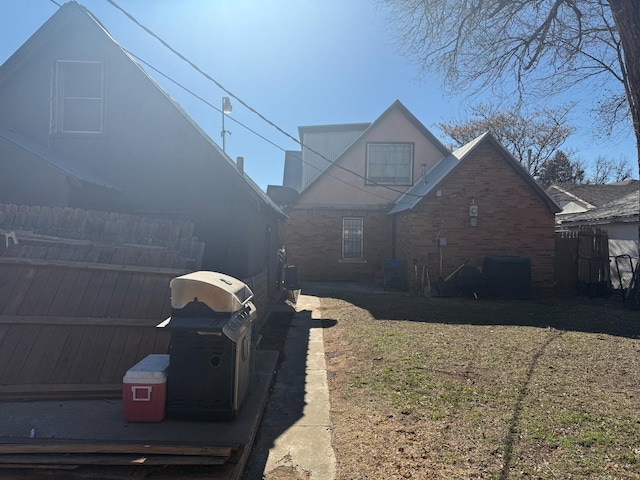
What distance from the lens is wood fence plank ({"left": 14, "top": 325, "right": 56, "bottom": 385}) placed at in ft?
14.9

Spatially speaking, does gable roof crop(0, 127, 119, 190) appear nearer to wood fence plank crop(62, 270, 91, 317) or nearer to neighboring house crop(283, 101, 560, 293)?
wood fence plank crop(62, 270, 91, 317)

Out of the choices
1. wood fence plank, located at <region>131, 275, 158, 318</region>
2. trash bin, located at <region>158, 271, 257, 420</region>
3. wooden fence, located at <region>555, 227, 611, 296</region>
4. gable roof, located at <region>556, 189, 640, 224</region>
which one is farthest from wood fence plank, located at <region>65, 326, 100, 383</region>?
gable roof, located at <region>556, 189, 640, 224</region>

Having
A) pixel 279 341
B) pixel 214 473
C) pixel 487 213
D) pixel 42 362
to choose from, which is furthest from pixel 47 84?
pixel 487 213

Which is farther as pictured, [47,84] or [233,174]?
[47,84]

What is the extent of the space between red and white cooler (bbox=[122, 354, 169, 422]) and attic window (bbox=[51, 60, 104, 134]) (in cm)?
619

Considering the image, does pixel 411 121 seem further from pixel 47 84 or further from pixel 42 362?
pixel 42 362

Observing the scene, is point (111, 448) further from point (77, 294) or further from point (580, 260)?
point (580, 260)

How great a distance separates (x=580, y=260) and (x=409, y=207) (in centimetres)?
630

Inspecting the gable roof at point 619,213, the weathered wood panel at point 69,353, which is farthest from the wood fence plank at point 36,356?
the gable roof at point 619,213

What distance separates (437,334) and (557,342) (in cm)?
212

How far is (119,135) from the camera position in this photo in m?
8.26

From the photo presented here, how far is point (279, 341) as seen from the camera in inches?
313

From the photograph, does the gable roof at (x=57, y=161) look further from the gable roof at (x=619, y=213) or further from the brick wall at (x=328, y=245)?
the gable roof at (x=619, y=213)

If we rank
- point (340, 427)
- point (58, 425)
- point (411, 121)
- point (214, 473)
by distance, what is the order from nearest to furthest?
point (214, 473), point (58, 425), point (340, 427), point (411, 121)
